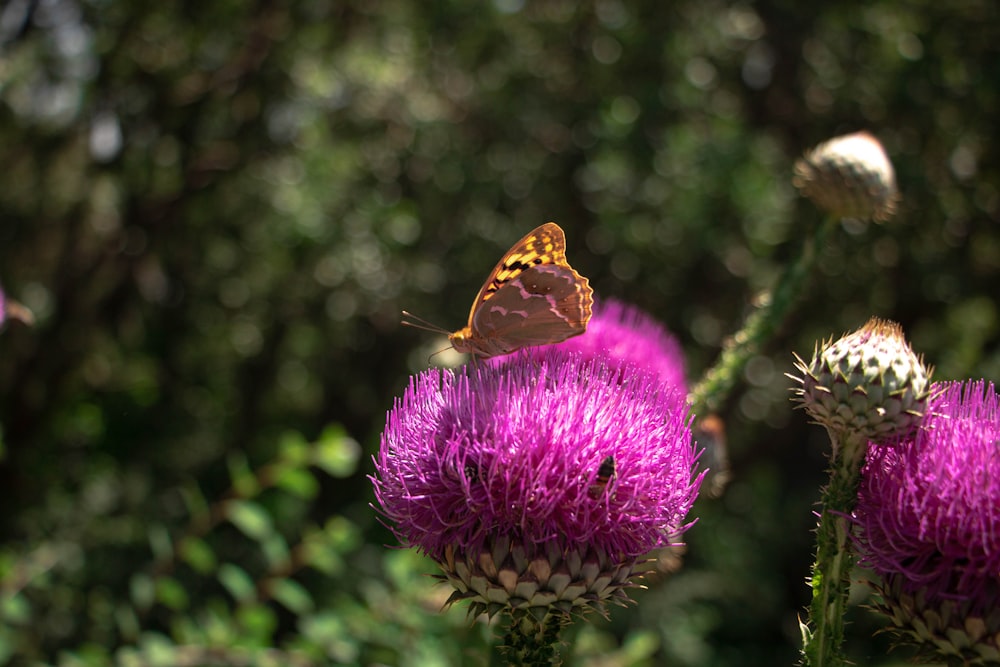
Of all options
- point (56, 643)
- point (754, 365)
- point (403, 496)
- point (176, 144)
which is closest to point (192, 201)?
point (176, 144)

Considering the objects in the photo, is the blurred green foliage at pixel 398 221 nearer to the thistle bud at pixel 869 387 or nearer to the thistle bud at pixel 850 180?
the thistle bud at pixel 850 180

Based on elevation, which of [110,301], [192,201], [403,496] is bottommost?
[110,301]

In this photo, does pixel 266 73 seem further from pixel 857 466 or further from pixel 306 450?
pixel 857 466

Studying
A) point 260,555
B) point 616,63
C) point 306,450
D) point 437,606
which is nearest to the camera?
point 437,606

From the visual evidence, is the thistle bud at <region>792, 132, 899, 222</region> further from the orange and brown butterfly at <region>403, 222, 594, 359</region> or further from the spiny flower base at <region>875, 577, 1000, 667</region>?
the spiny flower base at <region>875, 577, 1000, 667</region>

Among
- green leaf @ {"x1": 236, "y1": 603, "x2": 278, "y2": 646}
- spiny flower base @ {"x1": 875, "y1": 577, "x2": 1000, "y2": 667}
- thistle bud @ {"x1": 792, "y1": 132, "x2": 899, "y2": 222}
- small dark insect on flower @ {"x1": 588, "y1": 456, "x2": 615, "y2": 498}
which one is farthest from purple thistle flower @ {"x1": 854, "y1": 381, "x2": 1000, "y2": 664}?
green leaf @ {"x1": 236, "y1": 603, "x2": 278, "y2": 646}

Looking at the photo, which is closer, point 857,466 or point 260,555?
point 857,466

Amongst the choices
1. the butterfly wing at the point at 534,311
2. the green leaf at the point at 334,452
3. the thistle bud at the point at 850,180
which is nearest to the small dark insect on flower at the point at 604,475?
the butterfly wing at the point at 534,311
